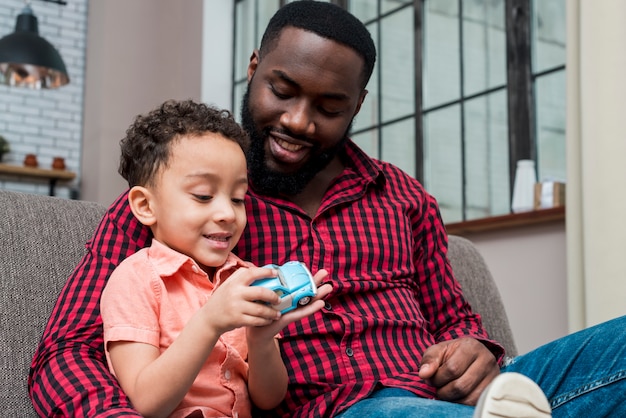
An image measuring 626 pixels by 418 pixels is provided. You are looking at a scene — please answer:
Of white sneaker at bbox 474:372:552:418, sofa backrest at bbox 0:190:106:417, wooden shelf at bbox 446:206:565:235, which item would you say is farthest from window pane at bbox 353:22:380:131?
white sneaker at bbox 474:372:552:418

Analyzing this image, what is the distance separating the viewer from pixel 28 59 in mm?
4258

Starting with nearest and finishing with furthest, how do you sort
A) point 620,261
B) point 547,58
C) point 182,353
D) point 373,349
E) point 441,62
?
point 182,353 → point 373,349 → point 620,261 → point 547,58 → point 441,62

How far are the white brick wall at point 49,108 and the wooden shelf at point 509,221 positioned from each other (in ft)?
10.8

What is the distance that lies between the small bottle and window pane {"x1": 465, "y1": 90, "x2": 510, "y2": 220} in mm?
228

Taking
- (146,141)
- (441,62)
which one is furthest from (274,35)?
(441,62)

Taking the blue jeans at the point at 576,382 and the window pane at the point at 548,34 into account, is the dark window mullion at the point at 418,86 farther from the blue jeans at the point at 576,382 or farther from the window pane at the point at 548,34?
the blue jeans at the point at 576,382

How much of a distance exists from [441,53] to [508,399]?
3084 millimetres

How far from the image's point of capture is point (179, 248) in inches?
44.4

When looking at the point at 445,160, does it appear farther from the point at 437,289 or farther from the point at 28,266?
the point at 28,266

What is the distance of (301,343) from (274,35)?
554 mm

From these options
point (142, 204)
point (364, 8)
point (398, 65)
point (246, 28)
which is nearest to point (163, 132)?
point (142, 204)

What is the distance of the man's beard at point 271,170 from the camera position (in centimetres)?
136

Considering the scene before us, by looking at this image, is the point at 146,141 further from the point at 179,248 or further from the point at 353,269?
the point at 353,269

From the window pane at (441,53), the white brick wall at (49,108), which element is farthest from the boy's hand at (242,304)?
the white brick wall at (49,108)
